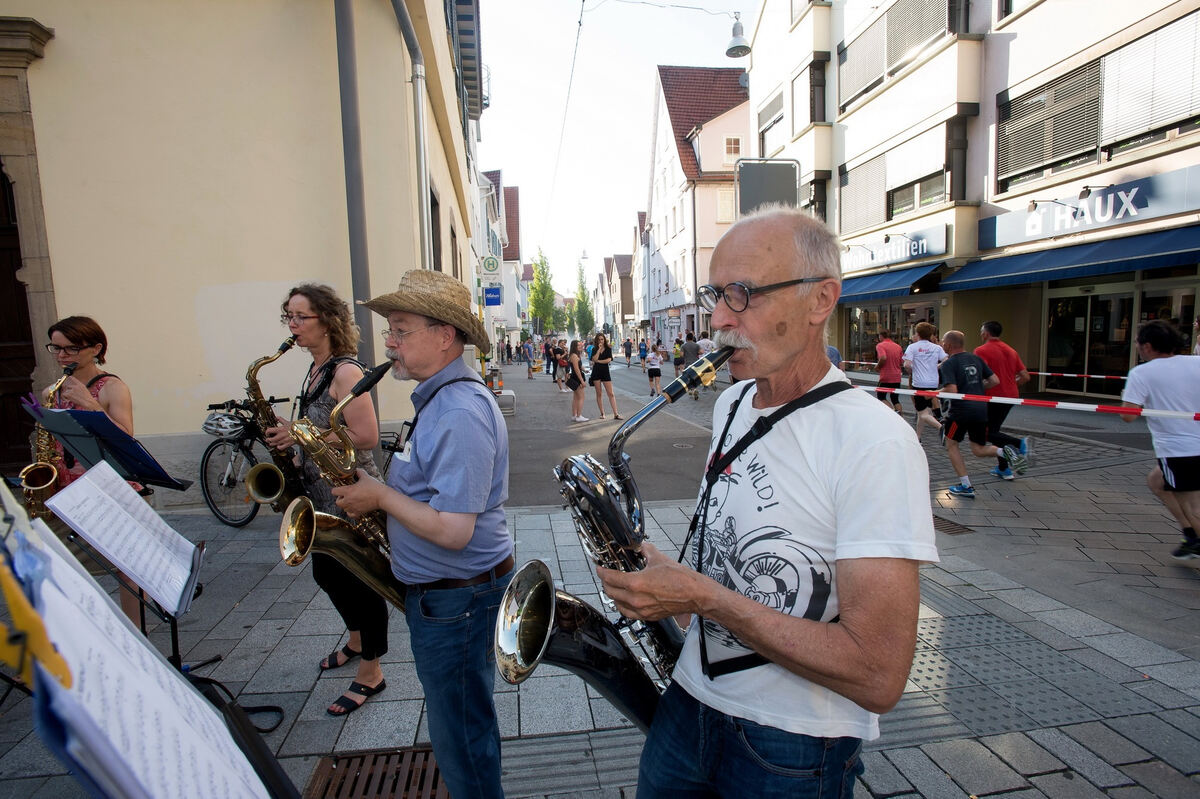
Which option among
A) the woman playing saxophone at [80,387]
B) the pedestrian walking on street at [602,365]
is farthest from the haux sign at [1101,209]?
the woman playing saxophone at [80,387]

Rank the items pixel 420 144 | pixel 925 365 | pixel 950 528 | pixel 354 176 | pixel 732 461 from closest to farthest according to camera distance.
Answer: pixel 732 461
pixel 950 528
pixel 354 176
pixel 420 144
pixel 925 365

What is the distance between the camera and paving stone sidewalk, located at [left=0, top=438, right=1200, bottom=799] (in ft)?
8.28

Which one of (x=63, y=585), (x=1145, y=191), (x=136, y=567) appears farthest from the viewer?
(x=1145, y=191)

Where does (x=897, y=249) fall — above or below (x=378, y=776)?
above

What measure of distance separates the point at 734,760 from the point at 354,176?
591 cm

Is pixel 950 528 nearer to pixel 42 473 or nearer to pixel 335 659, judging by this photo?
pixel 335 659

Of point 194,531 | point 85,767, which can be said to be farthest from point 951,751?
point 194,531

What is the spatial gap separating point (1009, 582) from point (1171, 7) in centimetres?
1038

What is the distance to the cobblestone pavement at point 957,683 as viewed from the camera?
2523 millimetres

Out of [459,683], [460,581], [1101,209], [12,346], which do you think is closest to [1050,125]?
[1101,209]

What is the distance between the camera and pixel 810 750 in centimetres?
133

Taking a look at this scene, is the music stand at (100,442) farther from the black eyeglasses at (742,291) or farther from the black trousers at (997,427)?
the black trousers at (997,427)

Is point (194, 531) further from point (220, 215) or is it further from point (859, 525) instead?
point (859, 525)

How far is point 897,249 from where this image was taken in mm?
15664
